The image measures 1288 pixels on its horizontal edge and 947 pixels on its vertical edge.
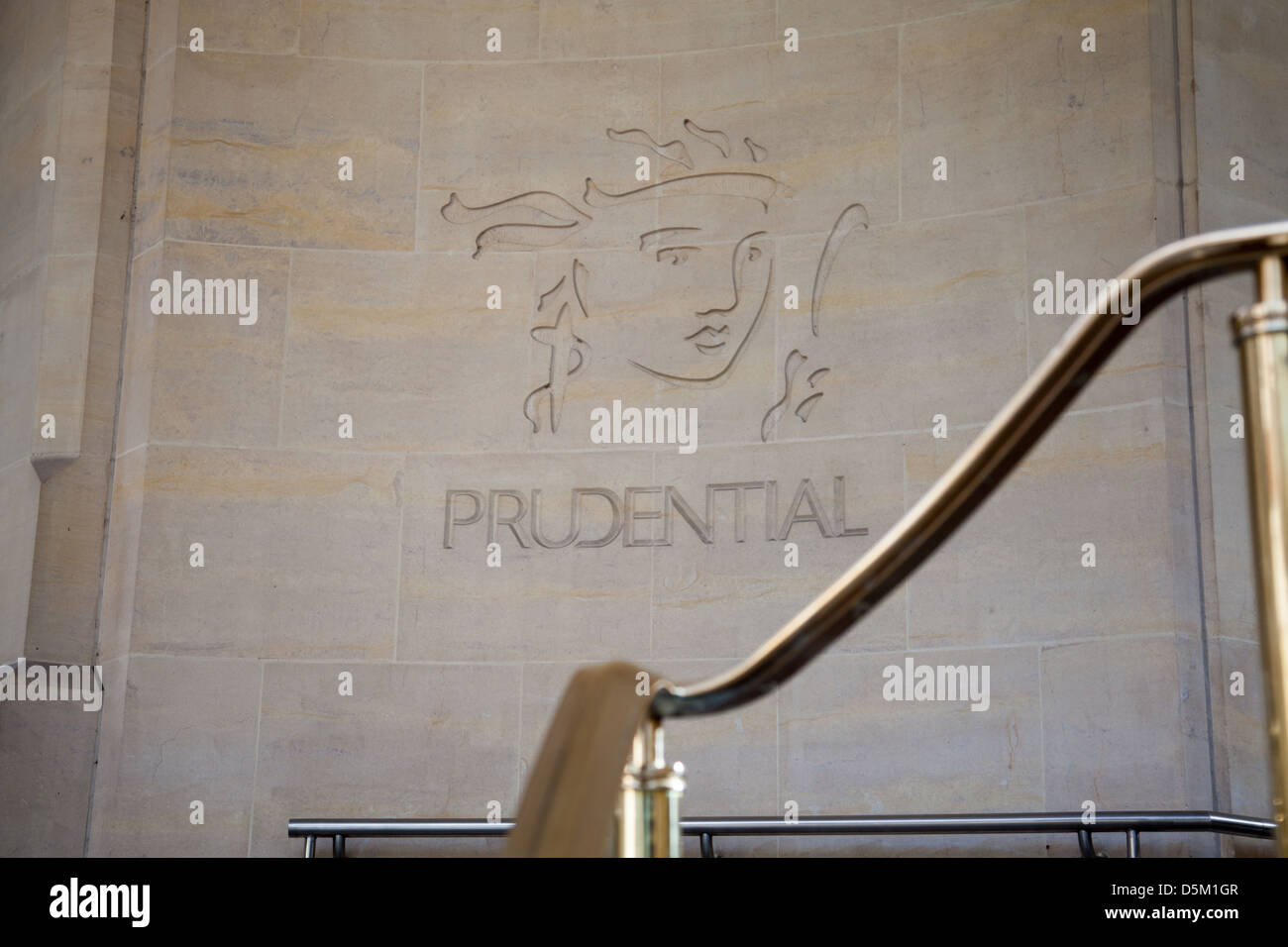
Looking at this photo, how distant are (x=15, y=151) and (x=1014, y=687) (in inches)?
240

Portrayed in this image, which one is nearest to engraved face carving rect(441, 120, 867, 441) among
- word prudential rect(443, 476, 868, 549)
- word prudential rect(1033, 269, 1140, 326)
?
word prudential rect(443, 476, 868, 549)

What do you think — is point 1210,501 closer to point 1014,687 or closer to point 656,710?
point 1014,687

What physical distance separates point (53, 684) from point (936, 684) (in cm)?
417

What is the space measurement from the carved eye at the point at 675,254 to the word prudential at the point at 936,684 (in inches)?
89.2

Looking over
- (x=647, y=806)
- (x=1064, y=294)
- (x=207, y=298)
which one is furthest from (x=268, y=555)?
(x=647, y=806)

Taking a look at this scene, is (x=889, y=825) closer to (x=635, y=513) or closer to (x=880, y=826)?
(x=880, y=826)

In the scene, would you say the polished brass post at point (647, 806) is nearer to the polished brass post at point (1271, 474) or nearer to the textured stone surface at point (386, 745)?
the polished brass post at point (1271, 474)

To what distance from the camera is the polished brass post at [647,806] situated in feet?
7.78

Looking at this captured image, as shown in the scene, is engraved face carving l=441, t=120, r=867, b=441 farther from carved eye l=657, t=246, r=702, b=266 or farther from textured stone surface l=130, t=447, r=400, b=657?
textured stone surface l=130, t=447, r=400, b=657

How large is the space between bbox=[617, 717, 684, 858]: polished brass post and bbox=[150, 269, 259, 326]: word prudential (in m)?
5.77

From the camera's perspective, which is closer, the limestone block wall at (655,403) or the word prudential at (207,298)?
the limestone block wall at (655,403)
